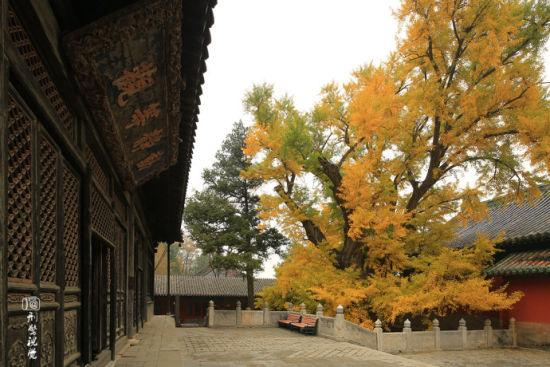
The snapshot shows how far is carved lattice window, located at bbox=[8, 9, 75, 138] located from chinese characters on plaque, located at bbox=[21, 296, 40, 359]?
1617mm

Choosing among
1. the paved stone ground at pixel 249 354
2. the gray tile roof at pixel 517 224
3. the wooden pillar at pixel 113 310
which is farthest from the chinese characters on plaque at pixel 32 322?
the gray tile roof at pixel 517 224

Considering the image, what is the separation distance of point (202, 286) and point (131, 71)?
3175 cm

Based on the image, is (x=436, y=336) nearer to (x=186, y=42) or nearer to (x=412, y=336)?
(x=412, y=336)

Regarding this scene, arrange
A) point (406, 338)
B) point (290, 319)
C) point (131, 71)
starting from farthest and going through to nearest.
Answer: point (290, 319)
point (406, 338)
point (131, 71)

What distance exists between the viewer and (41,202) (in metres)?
4.29

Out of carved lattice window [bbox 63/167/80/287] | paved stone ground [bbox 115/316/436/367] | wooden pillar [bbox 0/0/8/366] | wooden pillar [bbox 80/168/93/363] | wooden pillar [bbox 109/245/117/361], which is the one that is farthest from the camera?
paved stone ground [bbox 115/316/436/367]

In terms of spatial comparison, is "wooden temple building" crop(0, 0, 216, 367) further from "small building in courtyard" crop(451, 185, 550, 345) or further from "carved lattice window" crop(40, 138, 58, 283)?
"small building in courtyard" crop(451, 185, 550, 345)

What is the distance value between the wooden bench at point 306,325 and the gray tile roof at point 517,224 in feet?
25.4

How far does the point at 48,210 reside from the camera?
14.7 ft

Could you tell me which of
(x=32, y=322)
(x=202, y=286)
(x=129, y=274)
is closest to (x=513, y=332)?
(x=129, y=274)

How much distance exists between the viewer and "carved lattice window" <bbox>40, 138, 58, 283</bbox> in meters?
4.31

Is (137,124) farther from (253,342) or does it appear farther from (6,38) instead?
(253,342)

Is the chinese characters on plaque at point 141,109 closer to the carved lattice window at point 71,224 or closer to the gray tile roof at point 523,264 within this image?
the carved lattice window at point 71,224

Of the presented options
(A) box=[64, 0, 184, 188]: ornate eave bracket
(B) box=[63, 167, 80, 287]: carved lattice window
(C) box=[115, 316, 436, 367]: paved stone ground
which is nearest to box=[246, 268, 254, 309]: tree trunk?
(C) box=[115, 316, 436, 367]: paved stone ground
